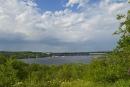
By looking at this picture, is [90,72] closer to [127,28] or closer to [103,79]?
[103,79]

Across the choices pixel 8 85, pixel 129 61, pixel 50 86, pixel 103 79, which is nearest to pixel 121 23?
pixel 129 61

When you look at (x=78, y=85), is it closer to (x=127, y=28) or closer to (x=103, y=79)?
(x=103, y=79)

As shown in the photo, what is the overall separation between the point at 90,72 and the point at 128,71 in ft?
9.33

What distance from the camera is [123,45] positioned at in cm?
1752

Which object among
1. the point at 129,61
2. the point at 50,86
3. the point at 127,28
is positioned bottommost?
the point at 50,86

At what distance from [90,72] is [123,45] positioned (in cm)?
296

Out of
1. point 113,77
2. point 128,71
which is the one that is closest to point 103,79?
point 113,77

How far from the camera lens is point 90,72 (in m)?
19.5

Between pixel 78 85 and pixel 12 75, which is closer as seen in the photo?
pixel 78 85

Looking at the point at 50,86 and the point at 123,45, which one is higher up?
the point at 123,45

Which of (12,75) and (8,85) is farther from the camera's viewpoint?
(12,75)

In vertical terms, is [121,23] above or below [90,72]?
above

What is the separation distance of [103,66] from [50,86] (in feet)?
13.7

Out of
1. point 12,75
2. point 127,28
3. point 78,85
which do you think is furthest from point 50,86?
point 127,28
